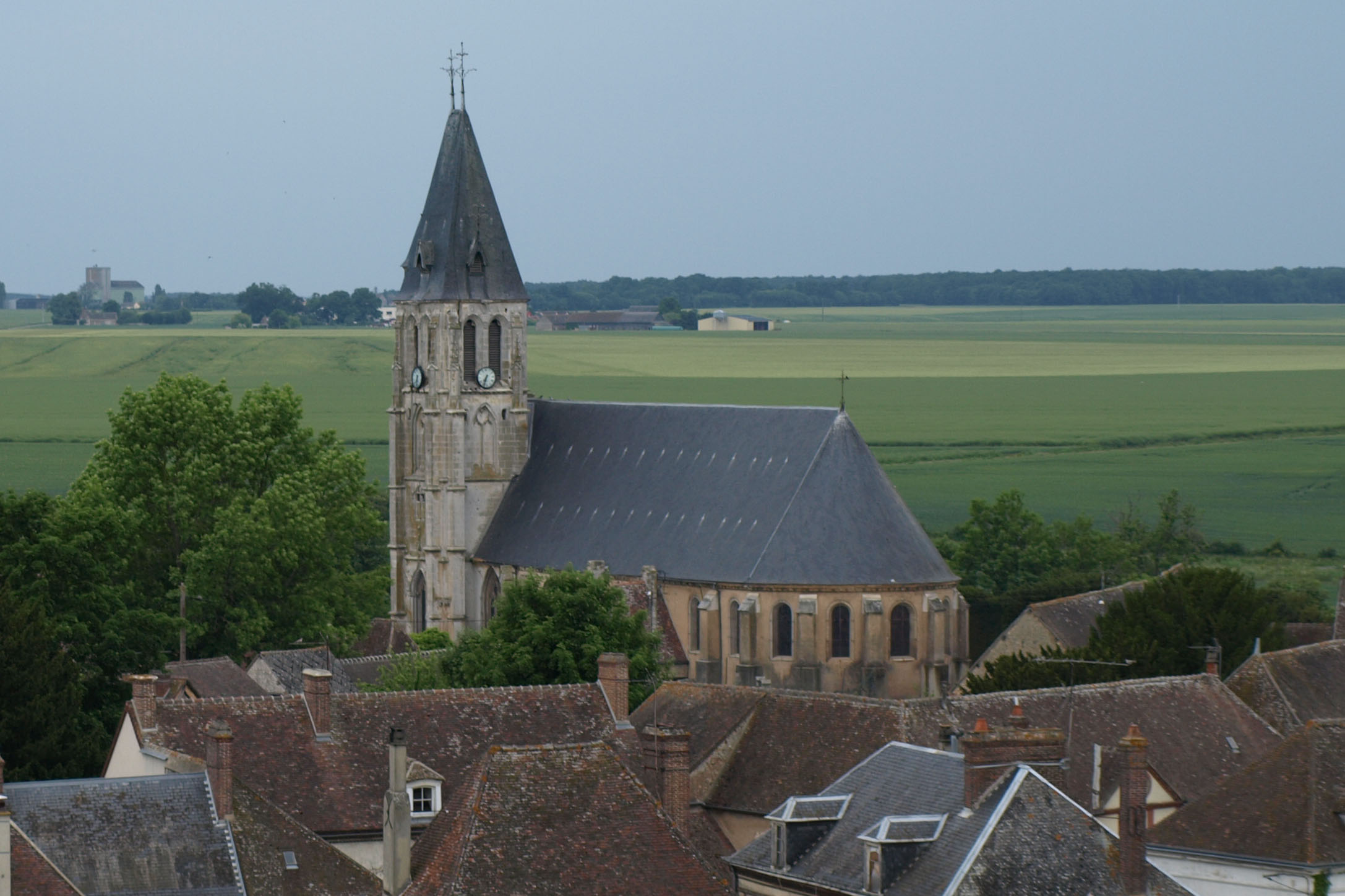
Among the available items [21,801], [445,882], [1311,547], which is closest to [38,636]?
[21,801]

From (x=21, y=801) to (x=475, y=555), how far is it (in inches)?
1916

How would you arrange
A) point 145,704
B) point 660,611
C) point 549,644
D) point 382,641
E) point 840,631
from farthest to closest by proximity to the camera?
point 382,641 < point 660,611 < point 840,631 < point 549,644 < point 145,704

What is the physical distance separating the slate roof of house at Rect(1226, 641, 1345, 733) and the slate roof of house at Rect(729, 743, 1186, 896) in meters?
19.7

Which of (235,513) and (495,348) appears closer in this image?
(235,513)

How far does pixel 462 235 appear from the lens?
9531 cm

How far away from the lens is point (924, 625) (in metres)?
86.1

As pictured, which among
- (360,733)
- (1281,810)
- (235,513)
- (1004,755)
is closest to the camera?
(1004,755)

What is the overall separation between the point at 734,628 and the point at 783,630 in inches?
67.9

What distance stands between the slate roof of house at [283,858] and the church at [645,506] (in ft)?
112

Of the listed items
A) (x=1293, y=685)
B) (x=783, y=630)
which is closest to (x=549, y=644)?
(x=783, y=630)

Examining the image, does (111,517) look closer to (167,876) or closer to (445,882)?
(167,876)

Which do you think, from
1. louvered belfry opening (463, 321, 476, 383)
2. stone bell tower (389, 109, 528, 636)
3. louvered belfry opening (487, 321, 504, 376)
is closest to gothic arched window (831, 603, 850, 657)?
stone bell tower (389, 109, 528, 636)

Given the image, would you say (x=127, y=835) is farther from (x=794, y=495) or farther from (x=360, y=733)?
(x=794, y=495)

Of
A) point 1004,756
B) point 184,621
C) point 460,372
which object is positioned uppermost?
point 460,372
